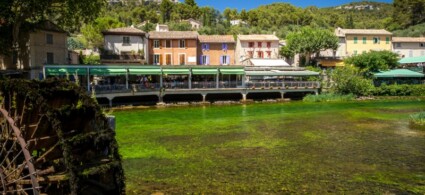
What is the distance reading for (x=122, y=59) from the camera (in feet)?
164

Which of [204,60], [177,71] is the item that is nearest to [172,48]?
[204,60]

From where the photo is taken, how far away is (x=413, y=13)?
93.9 metres

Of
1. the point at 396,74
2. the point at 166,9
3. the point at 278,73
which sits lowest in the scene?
the point at 396,74

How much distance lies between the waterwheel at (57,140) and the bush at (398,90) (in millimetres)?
43466

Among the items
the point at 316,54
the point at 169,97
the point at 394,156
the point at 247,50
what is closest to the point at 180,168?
the point at 394,156

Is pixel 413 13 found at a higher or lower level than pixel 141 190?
higher

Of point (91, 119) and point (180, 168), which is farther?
point (180, 168)

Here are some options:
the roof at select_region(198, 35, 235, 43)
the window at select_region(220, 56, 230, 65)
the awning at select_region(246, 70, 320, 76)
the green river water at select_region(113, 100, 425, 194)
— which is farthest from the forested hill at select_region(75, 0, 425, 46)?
the green river water at select_region(113, 100, 425, 194)

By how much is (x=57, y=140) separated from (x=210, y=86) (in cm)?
3280

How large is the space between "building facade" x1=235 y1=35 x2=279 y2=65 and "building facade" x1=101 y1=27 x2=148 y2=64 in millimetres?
16839

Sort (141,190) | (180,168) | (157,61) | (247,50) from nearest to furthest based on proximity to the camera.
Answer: (141,190), (180,168), (157,61), (247,50)

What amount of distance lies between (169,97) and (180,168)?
1102 inches

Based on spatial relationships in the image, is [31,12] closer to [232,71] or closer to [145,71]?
[145,71]

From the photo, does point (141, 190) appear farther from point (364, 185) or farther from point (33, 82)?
point (364, 185)
